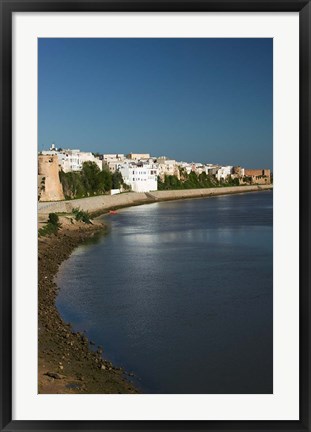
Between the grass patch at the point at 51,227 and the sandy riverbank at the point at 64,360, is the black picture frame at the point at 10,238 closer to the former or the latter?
the sandy riverbank at the point at 64,360

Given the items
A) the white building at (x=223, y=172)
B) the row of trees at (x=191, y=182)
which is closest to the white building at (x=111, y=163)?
the row of trees at (x=191, y=182)

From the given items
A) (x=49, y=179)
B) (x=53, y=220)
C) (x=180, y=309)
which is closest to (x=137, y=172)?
(x=49, y=179)

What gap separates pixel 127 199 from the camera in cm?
1216

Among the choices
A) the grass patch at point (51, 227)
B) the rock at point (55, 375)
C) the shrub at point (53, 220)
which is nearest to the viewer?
the rock at point (55, 375)

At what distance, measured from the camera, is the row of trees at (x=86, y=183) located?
10016 mm

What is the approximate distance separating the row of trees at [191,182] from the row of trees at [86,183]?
3414mm

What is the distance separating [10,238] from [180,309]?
1936 millimetres

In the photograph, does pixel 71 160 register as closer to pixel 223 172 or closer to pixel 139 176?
pixel 139 176

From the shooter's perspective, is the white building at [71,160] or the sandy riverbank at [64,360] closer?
the sandy riverbank at [64,360]

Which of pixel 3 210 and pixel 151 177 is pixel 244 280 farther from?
pixel 151 177

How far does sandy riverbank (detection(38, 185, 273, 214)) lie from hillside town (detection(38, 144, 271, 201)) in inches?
13.5

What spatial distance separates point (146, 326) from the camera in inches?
90.7

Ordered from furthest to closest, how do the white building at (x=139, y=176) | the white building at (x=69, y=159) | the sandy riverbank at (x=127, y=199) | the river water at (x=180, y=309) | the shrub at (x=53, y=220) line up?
the white building at (x=139, y=176) → the white building at (x=69, y=159) → the sandy riverbank at (x=127, y=199) → the shrub at (x=53, y=220) → the river water at (x=180, y=309)

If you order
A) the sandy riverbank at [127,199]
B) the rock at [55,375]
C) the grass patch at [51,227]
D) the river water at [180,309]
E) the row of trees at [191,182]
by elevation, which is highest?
the row of trees at [191,182]
